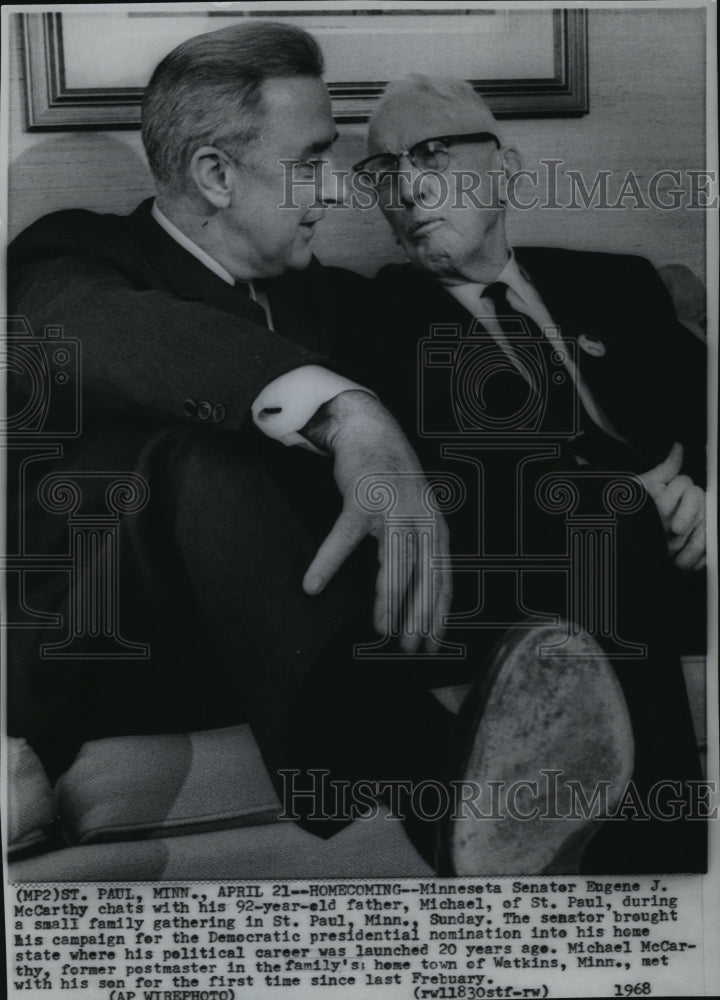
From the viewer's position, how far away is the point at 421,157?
2.81 metres

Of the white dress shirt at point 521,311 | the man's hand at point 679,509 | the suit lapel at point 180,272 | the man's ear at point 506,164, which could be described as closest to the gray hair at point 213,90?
the suit lapel at point 180,272

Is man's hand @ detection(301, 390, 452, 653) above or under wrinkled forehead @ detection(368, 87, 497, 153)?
under

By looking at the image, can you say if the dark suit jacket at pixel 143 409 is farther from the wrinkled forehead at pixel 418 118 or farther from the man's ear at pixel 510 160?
the man's ear at pixel 510 160

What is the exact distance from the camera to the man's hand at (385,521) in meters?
2.71

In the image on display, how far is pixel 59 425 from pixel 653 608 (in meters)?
1.58

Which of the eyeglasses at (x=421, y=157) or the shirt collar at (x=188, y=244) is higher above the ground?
the eyeglasses at (x=421, y=157)

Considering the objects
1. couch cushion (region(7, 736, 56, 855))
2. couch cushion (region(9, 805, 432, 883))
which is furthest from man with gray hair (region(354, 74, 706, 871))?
couch cushion (region(7, 736, 56, 855))

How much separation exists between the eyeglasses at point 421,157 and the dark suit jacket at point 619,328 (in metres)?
0.24

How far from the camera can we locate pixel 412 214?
9.29 feet

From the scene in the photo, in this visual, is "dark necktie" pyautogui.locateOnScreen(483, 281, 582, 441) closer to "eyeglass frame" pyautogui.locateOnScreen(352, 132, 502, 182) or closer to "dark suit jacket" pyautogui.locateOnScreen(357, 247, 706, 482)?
"dark suit jacket" pyautogui.locateOnScreen(357, 247, 706, 482)

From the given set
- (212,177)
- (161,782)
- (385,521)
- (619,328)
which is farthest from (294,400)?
(161,782)

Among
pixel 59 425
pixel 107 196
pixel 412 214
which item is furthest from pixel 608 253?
pixel 59 425

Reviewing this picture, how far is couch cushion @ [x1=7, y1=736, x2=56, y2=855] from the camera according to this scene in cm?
278

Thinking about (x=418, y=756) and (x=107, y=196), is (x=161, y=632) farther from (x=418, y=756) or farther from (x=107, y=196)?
(x=107, y=196)
